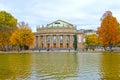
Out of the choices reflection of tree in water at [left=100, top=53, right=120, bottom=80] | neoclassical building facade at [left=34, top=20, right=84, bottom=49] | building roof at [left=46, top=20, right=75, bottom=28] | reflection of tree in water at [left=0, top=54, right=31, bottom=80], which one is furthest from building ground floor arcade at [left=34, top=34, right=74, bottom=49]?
reflection of tree in water at [left=100, top=53, right=120, bottom=80]

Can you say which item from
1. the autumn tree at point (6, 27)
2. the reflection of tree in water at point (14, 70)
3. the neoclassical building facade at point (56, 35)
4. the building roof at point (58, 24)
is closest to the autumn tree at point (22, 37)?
the autumn tree at point (6, 27)

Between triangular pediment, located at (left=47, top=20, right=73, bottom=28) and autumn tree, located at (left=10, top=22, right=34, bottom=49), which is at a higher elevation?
triangular pediment, located at (left=47, top=20, right=73, bottom=28)

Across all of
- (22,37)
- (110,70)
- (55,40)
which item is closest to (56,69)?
(110,70)

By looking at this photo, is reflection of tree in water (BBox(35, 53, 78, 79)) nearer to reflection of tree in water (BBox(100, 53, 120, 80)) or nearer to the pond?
the pond

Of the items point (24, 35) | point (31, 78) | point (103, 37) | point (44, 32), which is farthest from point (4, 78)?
point (44, 32)

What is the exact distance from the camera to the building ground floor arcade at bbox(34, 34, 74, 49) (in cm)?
18162

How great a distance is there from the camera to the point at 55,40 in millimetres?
182875

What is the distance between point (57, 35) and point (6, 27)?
67279 millimetres

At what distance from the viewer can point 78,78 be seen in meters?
22.5

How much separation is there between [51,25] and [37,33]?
887 centimetres

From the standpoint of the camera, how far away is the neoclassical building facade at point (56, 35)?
180 m

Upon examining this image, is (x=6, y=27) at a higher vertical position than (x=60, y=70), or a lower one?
higher

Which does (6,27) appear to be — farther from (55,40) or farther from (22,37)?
(55,40)

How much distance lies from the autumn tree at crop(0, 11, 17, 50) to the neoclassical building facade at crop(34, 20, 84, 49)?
47.1m
